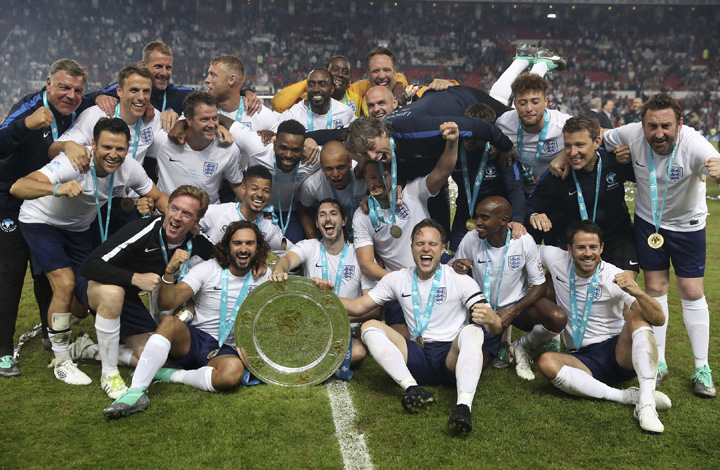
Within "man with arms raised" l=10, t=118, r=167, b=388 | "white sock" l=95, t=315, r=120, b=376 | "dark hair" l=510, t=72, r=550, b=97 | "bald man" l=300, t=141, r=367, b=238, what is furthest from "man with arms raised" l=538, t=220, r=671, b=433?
"man with arms raised" l=10, t=118, r=167, b=388

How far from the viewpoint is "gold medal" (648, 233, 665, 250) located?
457 cm

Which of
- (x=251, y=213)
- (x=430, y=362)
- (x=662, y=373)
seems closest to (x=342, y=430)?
(x=430, y=362)

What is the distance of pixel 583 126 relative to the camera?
Answer: 4535 mm

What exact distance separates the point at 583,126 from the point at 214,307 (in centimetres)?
290

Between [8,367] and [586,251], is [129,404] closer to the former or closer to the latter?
[8,367]

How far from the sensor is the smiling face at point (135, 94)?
5016 mm

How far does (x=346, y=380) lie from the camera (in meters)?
4.48

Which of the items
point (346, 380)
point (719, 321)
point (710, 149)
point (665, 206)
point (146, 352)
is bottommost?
point (719, 321)

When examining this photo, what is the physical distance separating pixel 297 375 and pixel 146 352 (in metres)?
Answer: 0.99

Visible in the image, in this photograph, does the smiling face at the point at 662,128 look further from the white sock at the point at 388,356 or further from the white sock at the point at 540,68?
the white sock at the point at 540,68

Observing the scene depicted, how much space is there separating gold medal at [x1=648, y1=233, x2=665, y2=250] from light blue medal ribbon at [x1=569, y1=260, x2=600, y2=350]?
589 millimetres

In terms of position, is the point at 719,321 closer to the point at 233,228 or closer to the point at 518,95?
the point at 518,95

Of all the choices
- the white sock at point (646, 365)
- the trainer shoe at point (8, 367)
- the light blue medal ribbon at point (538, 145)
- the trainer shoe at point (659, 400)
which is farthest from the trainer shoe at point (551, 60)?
the trainer shoe at point (8, 367)

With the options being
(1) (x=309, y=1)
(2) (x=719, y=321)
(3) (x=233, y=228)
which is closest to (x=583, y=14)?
(1) (x=309, y=1)
